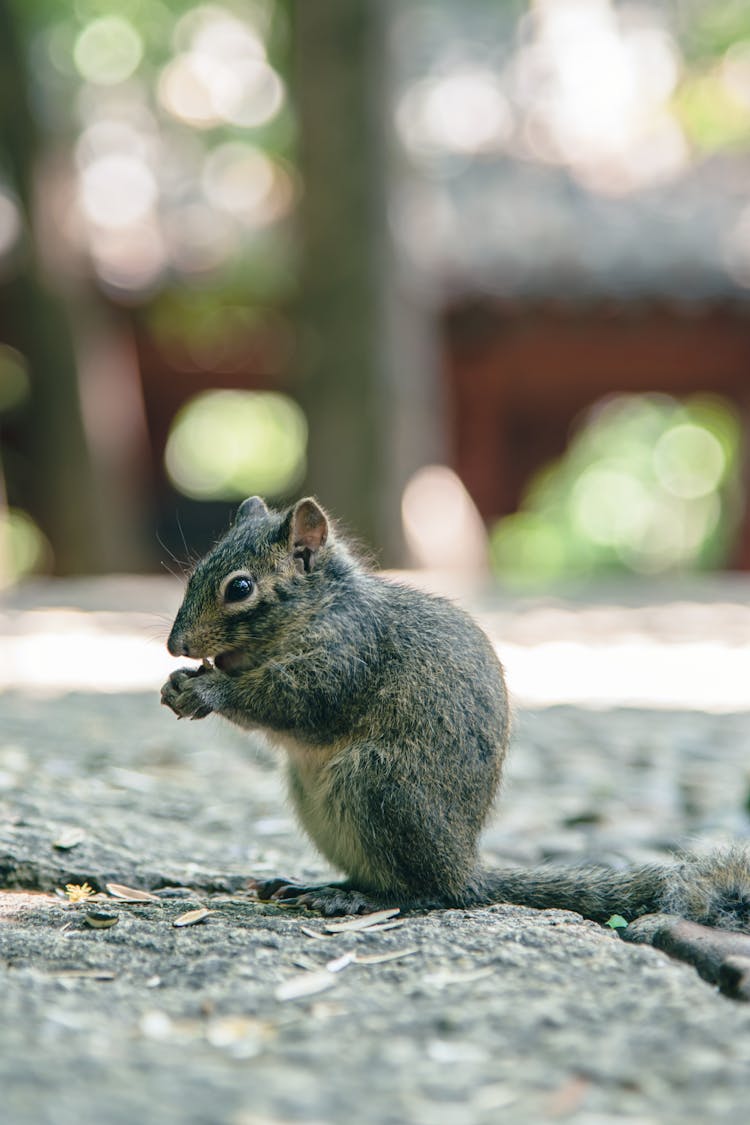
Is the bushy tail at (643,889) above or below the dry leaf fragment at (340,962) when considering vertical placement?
below

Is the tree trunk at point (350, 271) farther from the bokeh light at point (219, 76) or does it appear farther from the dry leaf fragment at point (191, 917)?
the dry leaf fragment at point (191, 917)

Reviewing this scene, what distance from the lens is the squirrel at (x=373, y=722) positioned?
3424 mm

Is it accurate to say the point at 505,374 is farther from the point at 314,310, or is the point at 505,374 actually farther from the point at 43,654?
the point at 43,654

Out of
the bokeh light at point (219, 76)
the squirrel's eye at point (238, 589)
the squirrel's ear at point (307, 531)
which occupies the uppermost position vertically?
the bokeh light at point (219, 76)

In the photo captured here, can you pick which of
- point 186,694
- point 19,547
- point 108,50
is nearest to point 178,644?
point 186,694

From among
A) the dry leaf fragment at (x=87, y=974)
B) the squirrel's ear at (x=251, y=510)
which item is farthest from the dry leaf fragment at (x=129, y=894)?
the squirrel's ear at (x=251, y=510)

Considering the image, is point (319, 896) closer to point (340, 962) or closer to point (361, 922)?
point (361, 922)

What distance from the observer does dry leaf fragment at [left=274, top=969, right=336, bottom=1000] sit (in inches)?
105

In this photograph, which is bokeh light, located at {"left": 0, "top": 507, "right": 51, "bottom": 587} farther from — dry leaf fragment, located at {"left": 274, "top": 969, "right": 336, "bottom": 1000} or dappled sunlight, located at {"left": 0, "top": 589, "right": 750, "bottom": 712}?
dry leaf fragment, located at {"left": 274, "top": 969, "right": 336, "bottom": 1000}

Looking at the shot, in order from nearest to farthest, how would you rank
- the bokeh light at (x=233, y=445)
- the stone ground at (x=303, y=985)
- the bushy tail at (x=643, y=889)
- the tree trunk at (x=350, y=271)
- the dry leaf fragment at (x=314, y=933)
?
the stone ground at (x=303, y=985), the dry leaf fragment at (x=314, y=933), the bushy tail at (x=643, y=889), the tree trunk at (x=350, y=271), the bokeh light at (x=233, y=445)

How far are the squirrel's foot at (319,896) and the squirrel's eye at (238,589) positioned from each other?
0.72 m

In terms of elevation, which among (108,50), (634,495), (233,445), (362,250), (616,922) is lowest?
(634,495)

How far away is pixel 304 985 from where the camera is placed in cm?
273

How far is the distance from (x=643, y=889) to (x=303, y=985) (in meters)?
1.02
